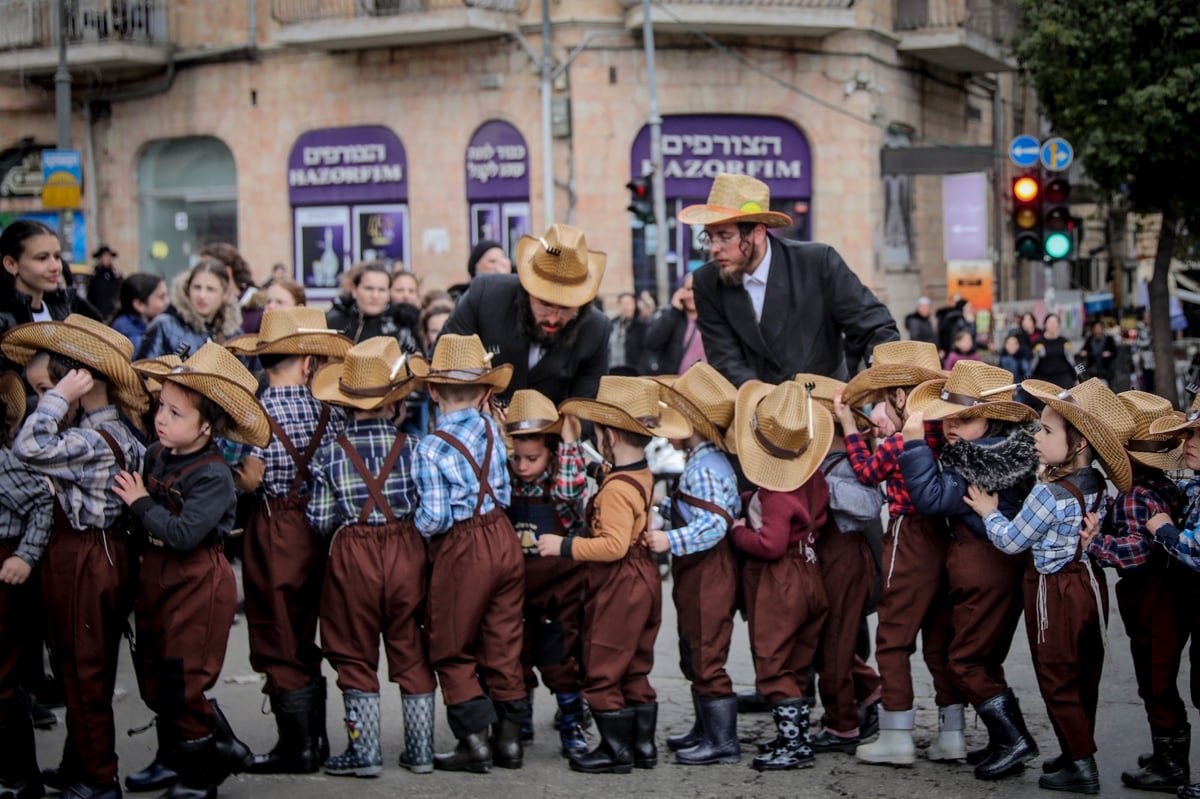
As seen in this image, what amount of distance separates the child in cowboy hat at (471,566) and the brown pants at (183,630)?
2.81ft

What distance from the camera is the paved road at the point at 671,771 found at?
5512 millimetres

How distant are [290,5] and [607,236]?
21.7 feet

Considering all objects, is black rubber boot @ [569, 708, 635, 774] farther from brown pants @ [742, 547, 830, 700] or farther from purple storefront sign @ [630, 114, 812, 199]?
purple storefront sign @ [630, 114, 812, 199]

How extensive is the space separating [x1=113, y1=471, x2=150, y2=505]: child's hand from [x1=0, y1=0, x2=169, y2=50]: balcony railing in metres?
21.1

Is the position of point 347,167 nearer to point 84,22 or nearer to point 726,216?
point 84,22

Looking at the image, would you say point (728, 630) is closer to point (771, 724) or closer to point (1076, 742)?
point (771, 724)

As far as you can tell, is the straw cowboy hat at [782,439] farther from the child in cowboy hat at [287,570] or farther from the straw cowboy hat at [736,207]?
the child in cowboy hat at [287,570]

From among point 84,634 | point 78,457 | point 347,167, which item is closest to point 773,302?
point 78,457

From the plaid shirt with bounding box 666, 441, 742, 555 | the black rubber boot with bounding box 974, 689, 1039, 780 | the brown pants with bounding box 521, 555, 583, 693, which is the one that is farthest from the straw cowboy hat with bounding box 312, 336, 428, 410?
the black rubber boot with bounding box 974, 689, 1039, 780

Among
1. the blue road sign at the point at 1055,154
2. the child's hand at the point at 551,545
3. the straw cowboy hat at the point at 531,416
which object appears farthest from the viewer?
the blue road sign at the point at 1055,154

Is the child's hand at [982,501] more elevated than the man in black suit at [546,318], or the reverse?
the man in black suit at [546,318]

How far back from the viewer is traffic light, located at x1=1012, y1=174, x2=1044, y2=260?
13023 millimetres

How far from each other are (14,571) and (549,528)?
2.13m

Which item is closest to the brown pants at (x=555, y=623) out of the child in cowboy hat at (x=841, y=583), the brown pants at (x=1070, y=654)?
the child in cowboy hat at (x=841, y=583)
